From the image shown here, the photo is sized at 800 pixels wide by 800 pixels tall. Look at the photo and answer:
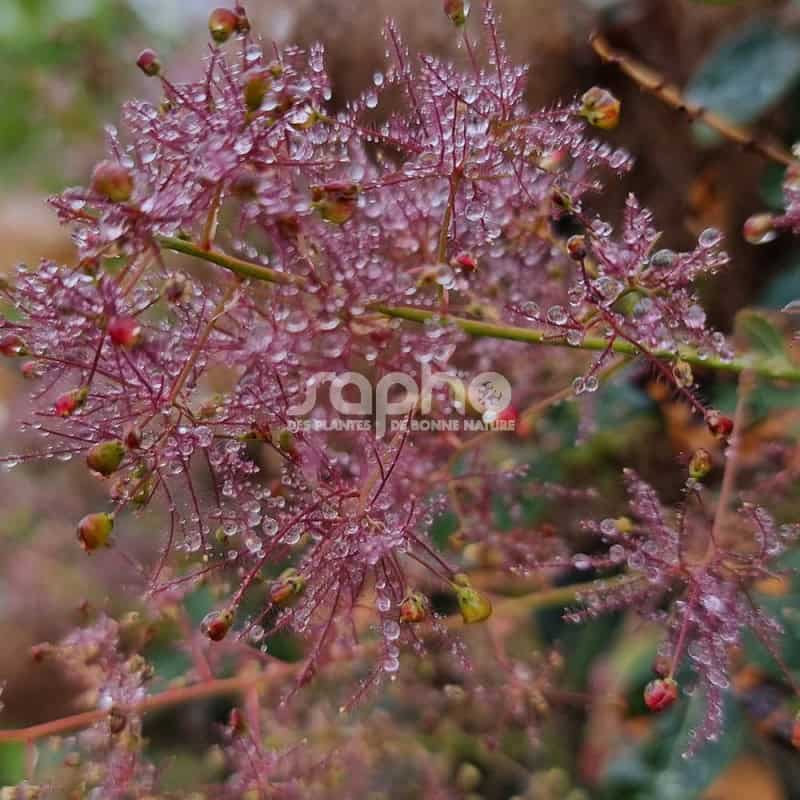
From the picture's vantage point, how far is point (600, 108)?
1.60 feet

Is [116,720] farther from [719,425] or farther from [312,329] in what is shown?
[719,425]

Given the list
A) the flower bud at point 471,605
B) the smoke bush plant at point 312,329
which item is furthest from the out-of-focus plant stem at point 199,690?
the flower bud at point 471,605

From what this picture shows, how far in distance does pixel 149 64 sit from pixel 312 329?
0.58ft

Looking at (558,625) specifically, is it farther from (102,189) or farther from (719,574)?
(102,189)

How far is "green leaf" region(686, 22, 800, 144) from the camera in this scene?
95cm

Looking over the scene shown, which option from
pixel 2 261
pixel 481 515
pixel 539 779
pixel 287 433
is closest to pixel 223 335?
pixel 287 433

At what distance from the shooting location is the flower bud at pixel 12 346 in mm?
490

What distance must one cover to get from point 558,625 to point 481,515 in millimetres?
437

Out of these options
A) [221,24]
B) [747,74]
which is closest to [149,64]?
[221,24]

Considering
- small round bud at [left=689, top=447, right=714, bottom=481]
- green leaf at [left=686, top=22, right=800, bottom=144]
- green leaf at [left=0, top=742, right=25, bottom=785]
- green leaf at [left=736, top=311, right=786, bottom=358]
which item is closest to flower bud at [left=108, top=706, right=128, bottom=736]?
small round bud at [left=689, top=447, right=714, bottom=481]

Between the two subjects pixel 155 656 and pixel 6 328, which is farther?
pixel 155 656

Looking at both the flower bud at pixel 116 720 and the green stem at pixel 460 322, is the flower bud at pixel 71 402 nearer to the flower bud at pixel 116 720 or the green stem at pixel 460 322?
the green stem at pixel 460 322

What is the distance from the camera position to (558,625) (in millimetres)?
1161

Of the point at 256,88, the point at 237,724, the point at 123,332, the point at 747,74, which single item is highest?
the point at 747,74
